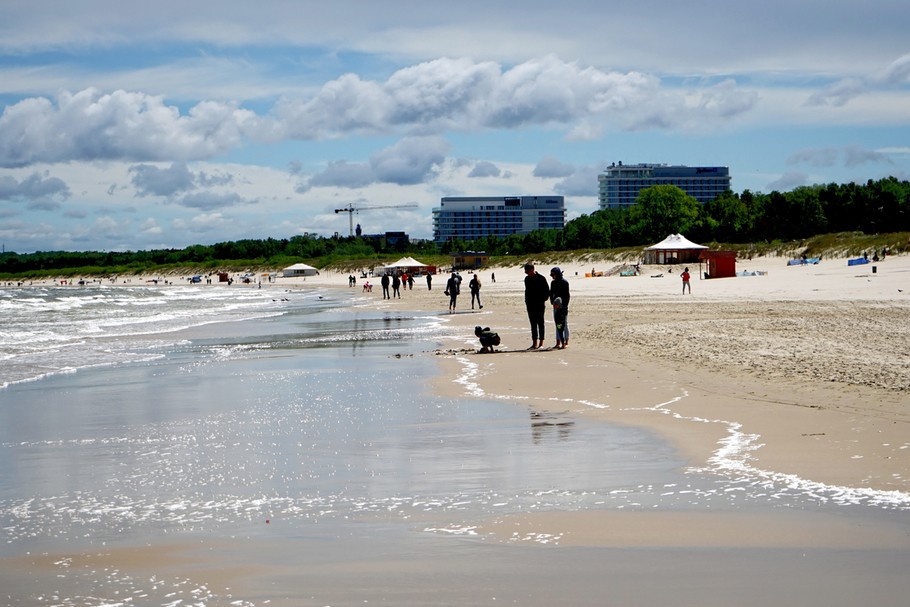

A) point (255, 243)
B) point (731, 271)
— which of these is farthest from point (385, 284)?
point (255, 243)

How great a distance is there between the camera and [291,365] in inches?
688

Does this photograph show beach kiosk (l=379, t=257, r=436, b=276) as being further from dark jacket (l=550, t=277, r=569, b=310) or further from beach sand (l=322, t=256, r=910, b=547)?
dark jacket (l=550, t=277, r=569, b=310)

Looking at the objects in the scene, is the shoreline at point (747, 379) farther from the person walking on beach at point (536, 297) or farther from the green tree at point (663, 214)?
the green tree at point (663, 214)

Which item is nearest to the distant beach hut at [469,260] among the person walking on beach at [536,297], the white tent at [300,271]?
the white tent at [300,271]

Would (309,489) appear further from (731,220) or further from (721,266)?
(731,220)

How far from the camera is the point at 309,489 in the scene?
705 centimetres

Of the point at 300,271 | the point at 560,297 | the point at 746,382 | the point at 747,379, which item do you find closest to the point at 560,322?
the point at 560,297

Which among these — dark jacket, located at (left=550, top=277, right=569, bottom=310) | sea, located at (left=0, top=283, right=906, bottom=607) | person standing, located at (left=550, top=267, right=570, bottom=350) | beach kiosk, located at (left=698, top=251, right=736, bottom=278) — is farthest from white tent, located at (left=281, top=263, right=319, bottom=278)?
sea, located at (left=0, top=283, right=906, bottom=607)

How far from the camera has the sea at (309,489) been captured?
4.90 m

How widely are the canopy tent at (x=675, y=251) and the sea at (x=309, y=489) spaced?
63.1m

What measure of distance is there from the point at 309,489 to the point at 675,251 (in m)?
70.7

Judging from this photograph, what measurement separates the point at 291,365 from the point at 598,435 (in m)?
9.48

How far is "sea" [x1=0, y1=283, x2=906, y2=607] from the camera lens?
4.90 metres

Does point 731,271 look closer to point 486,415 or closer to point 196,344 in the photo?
point 196,344
